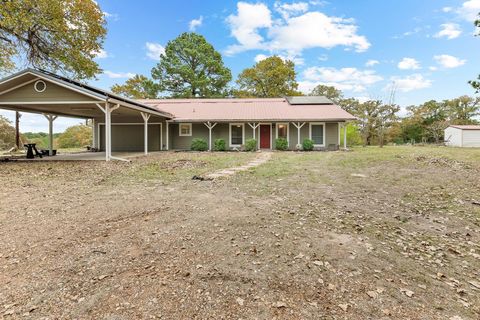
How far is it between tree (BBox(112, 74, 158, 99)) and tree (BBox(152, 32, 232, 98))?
96 centimetres

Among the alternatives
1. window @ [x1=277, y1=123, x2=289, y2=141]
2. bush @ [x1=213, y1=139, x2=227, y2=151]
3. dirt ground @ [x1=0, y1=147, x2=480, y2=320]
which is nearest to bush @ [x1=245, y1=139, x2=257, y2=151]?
bush @ [x1=213, y1=139, x2=227, y2=151]

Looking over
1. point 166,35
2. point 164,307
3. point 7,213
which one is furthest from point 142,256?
point 166,35

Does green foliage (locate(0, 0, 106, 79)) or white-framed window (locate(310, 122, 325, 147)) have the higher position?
green foliage (locate(0, 0, 106, 79))

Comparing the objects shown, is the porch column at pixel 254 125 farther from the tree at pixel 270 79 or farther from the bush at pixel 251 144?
the tree at pixel 270 79

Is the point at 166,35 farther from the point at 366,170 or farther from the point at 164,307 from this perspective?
the point at 164,307

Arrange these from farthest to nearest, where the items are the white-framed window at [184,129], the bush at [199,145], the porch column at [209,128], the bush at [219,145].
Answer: the white-framed window at [184,129]
the porch column at [209,128]
the bush at [219,145]
the bush at [199,145]

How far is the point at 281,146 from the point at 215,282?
51.4 ft

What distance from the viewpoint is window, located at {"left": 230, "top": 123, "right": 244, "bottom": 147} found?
733 inches

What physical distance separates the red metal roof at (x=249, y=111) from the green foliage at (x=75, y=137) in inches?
611

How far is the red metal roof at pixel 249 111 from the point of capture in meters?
17.5

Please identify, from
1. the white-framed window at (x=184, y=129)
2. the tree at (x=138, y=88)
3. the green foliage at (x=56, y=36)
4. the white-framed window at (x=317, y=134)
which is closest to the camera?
the green foliage at (x=56, y=36)

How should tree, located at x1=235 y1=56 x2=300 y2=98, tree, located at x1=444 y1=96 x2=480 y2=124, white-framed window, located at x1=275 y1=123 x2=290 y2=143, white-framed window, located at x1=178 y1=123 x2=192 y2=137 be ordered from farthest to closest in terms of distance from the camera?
tree, located at x1=444 y1=96 x2=480 y2=124
tree, located at x1=235 y1=56 x2=300 y2=98
white-framed window, located at x1=178 y1=123 x2=192 y2=137
white-framed window, located at x1=275 y1=123 x2=290 y2=143

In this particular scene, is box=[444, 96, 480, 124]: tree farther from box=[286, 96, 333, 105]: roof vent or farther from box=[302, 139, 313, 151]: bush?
box=[302, 139, 313, 151]: bush

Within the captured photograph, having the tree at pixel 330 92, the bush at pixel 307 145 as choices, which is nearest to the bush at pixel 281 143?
the bush at pixel 307 145
